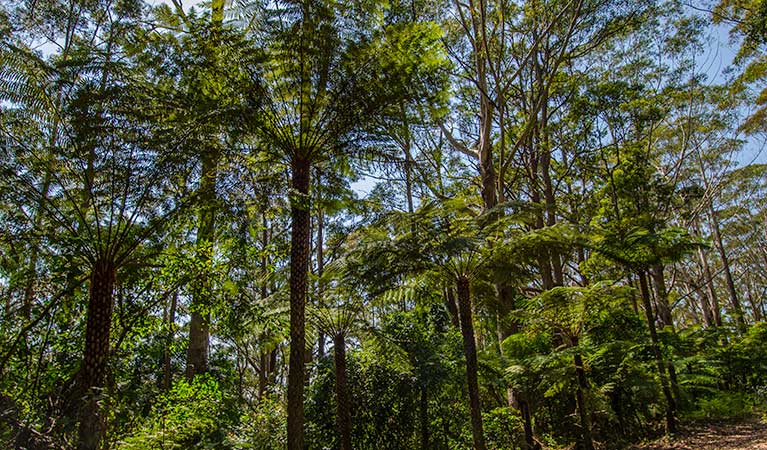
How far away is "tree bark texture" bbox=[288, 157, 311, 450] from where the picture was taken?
4457 mm

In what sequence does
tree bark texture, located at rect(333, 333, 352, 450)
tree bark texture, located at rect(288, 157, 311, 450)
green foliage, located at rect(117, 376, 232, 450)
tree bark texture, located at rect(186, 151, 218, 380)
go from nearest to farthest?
tree bark texture, located at rect(288, 157, 311, 450) → green foliage, located at rect(117, 376, 232, 450) → tree bark texture, located at rect(186, 151, 218, 380) → tree bark texture, located at rect(333, 333, 352, 450)

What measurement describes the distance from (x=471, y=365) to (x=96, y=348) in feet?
13.0

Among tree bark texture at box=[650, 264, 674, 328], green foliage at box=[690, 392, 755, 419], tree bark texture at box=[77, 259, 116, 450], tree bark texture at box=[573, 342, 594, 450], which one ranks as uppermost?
tree bark texture at box=[650, 264, 674, 328]

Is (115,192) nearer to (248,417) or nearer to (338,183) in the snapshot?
(338,183)

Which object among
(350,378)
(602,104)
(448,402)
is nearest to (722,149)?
(602,104)

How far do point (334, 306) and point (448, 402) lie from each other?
2.75 metres

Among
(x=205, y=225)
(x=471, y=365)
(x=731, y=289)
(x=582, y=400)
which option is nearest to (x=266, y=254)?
(x=205, y=225)

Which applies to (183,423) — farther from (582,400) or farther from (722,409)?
(722,409)

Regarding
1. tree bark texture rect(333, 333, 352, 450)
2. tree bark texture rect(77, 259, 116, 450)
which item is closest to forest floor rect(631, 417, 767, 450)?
tree bark texture rect(333, 333, 352, 450)

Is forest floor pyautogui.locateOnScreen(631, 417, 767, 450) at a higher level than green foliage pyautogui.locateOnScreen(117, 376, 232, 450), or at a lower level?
lower

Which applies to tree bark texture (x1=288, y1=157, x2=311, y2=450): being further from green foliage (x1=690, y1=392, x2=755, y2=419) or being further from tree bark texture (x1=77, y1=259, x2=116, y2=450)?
green foliage (x1=690, y1=392, x2=755, y2=419)

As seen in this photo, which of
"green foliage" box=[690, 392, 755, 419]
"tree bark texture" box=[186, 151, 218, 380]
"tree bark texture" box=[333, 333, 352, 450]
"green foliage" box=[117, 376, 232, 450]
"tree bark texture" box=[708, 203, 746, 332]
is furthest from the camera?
"tree bark texture" box=[708, 203, 746, 332]

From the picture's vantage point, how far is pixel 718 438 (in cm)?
682

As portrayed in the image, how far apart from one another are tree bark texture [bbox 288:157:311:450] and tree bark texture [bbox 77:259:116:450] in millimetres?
1675
